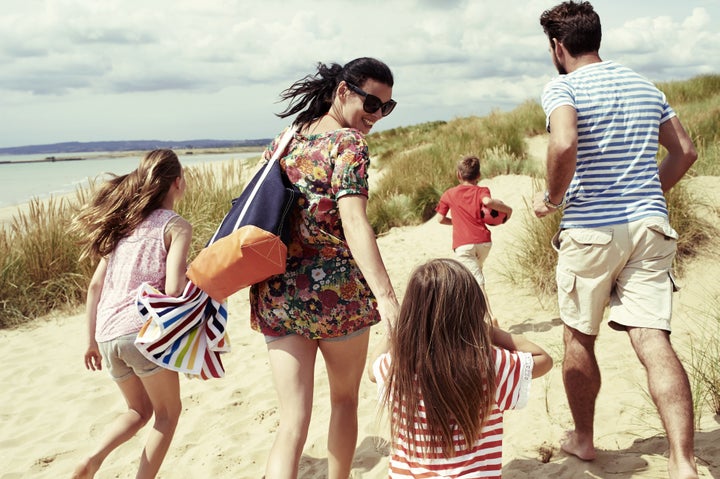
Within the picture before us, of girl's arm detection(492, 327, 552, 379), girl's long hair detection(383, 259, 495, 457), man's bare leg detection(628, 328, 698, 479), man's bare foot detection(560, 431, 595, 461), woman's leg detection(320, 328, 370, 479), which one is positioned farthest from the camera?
man's bare foot detection(560, 431, 595, 461)

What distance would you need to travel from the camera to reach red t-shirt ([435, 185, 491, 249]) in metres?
5.04

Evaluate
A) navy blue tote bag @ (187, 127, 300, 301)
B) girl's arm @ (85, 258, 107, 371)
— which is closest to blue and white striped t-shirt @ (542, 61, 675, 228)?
navy blue tote bag @ (187, 127, 300, 301)

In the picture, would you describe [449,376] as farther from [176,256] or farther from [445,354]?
[176,256]

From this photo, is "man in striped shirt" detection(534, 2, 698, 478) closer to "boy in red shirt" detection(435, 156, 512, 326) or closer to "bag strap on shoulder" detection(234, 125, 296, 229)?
"bag strap on shoulder" detection(234, 125, 296, 229)

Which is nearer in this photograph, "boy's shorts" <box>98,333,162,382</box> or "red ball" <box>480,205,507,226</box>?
"boy's shorts" <box>98,333,162,382</box>

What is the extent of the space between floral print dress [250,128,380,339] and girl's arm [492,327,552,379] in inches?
22.2

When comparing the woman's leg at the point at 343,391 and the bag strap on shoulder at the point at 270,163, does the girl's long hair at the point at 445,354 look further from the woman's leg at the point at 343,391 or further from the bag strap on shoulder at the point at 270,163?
the bag strap on shoulder at the point at 270,163

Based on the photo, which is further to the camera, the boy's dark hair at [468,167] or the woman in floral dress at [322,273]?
the boy's dark hair at [468,167]

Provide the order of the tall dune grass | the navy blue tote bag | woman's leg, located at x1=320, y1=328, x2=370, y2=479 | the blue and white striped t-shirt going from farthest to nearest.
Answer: the tall dune grass → the blue and white striped t-shirt → woman's leg, located at x1=320, y1=328, x2=370, y2=479 → the navy blue tote bag

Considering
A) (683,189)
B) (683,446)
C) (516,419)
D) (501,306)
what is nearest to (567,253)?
(683,446)

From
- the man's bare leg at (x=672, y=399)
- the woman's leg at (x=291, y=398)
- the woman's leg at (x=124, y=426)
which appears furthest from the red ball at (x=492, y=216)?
the woman's leg at (x=124, y=426)

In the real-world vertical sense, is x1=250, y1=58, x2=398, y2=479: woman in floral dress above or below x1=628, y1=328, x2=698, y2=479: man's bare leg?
above

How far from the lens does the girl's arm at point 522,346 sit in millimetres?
2049

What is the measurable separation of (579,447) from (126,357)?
2.15 metres
